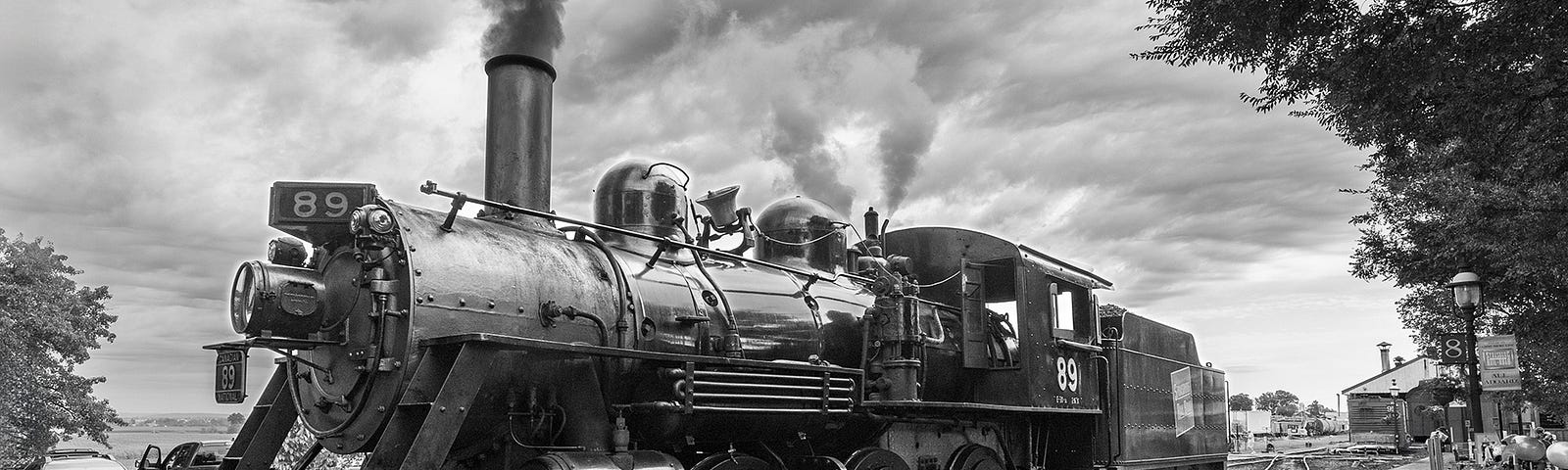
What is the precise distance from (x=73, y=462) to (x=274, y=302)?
19081 mm

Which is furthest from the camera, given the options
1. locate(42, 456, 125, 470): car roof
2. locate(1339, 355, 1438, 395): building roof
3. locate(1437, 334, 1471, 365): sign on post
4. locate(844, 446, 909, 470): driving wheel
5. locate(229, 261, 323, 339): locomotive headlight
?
locate(1339, 355, 1438, 395): building roof

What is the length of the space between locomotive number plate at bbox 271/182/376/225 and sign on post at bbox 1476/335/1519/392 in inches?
605

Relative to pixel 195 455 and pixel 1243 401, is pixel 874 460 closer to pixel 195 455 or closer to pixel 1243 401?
pixel 195 455

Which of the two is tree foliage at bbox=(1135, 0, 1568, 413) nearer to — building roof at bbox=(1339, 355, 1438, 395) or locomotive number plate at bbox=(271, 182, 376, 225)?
locomotive number plate at bbox=(271, 182, 376, 225)

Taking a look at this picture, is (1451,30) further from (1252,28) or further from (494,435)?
(494,435)

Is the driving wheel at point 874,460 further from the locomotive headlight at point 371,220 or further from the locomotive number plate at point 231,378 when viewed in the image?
the locomotive number plate at point 231,378

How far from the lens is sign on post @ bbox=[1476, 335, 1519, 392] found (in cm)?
1480

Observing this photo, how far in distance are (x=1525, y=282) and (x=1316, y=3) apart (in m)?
14.1

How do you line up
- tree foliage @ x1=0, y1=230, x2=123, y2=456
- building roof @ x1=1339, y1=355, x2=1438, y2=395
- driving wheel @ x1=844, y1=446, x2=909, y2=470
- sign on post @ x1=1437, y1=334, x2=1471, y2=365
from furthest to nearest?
building roof @ x1=1339, y1=355, x2=1438, y2=395, tree foliage @ x1=0, y1=230, x2=123, y2=456, sign on post @ x1=1437, y1=334, x2=1471, y2=365, driving wheel @ x1=844, y1=446, x2=909, y2=470

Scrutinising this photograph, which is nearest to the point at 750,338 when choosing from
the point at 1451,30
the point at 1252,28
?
the point at 1252,28

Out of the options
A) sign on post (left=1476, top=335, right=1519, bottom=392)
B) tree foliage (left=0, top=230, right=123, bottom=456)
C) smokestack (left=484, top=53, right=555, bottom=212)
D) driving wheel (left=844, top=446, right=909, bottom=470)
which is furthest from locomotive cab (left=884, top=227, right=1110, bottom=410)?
tree foliage (left=0, top=230, right=123, bottom=456)

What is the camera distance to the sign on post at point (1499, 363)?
14805 millimetres

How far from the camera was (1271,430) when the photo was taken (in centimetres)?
6588

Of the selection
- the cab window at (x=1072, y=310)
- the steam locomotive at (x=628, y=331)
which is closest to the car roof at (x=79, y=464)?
the steam locomotive at (x=628, y=331)
